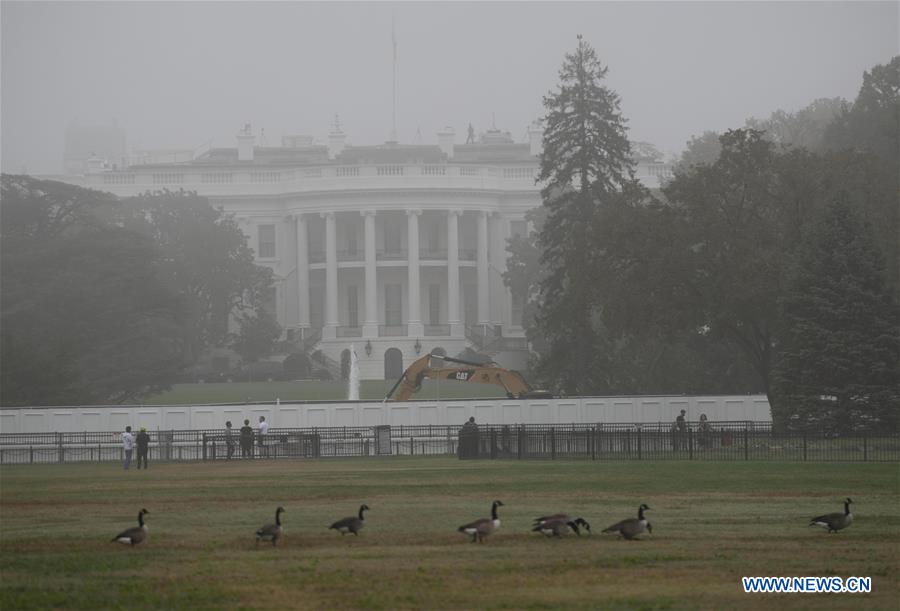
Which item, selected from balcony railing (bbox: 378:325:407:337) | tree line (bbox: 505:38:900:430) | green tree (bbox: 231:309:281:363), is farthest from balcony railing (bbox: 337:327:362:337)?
tree line (bbox: 505:38:900:430)

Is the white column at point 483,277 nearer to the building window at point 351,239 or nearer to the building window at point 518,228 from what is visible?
the building window at point 518,228

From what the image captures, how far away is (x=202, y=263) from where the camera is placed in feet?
334

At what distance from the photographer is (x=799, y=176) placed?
194ft

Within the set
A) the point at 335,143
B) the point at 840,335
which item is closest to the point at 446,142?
the point at 335,143

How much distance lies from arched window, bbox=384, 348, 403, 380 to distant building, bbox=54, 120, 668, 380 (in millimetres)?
95

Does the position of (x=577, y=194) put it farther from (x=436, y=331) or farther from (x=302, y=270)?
(x=302, y=270)

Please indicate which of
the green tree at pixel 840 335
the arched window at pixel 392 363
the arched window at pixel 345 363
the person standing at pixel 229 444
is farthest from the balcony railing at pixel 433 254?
the person standing at pixel 229 444

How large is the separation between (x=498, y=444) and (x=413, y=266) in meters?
76.4

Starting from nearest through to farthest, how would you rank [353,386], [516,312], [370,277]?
[353,386], [370,277], [516,312]

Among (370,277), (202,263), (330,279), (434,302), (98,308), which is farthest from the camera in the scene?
(434,302)

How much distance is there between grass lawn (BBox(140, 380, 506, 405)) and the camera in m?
78.6

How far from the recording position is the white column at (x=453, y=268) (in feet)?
404

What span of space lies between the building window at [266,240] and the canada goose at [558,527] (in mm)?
111058

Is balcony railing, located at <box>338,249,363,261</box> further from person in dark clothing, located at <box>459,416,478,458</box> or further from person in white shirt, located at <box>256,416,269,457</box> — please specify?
person in dark clothing, located at <box>459,416,478,458</box>
